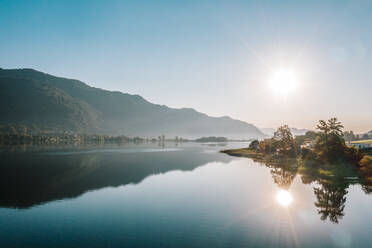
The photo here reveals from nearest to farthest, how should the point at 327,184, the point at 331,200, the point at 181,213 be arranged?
the point at 181,213 → the point at 331,200 → the point at 327,184

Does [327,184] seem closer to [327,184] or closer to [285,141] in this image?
[327,184]

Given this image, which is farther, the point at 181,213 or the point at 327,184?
the point at 327,184

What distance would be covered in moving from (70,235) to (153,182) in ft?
113

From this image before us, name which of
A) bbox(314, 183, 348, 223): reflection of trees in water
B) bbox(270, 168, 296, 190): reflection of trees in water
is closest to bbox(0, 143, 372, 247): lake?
bbox(314, 183, 348, 223): reflection of trees in water

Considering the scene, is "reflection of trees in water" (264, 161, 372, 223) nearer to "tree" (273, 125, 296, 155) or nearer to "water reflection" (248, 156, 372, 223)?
"water reflection" (248, 156, 372, 223)

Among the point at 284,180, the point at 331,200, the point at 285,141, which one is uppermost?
the point at 285,141

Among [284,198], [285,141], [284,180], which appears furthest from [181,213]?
[285,141]

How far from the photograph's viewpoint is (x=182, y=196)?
45094 millimetres

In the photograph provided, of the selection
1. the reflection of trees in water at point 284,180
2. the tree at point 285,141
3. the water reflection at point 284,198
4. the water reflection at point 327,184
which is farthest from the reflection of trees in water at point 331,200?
the tree at point 285,141

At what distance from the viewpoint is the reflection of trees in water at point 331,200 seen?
3484 centimetres

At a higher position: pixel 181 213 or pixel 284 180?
pixel 181 213

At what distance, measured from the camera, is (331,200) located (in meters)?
42.9

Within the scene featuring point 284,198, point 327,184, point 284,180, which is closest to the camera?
point 284,198

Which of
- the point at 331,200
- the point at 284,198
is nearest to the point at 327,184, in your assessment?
the point at 331,200
